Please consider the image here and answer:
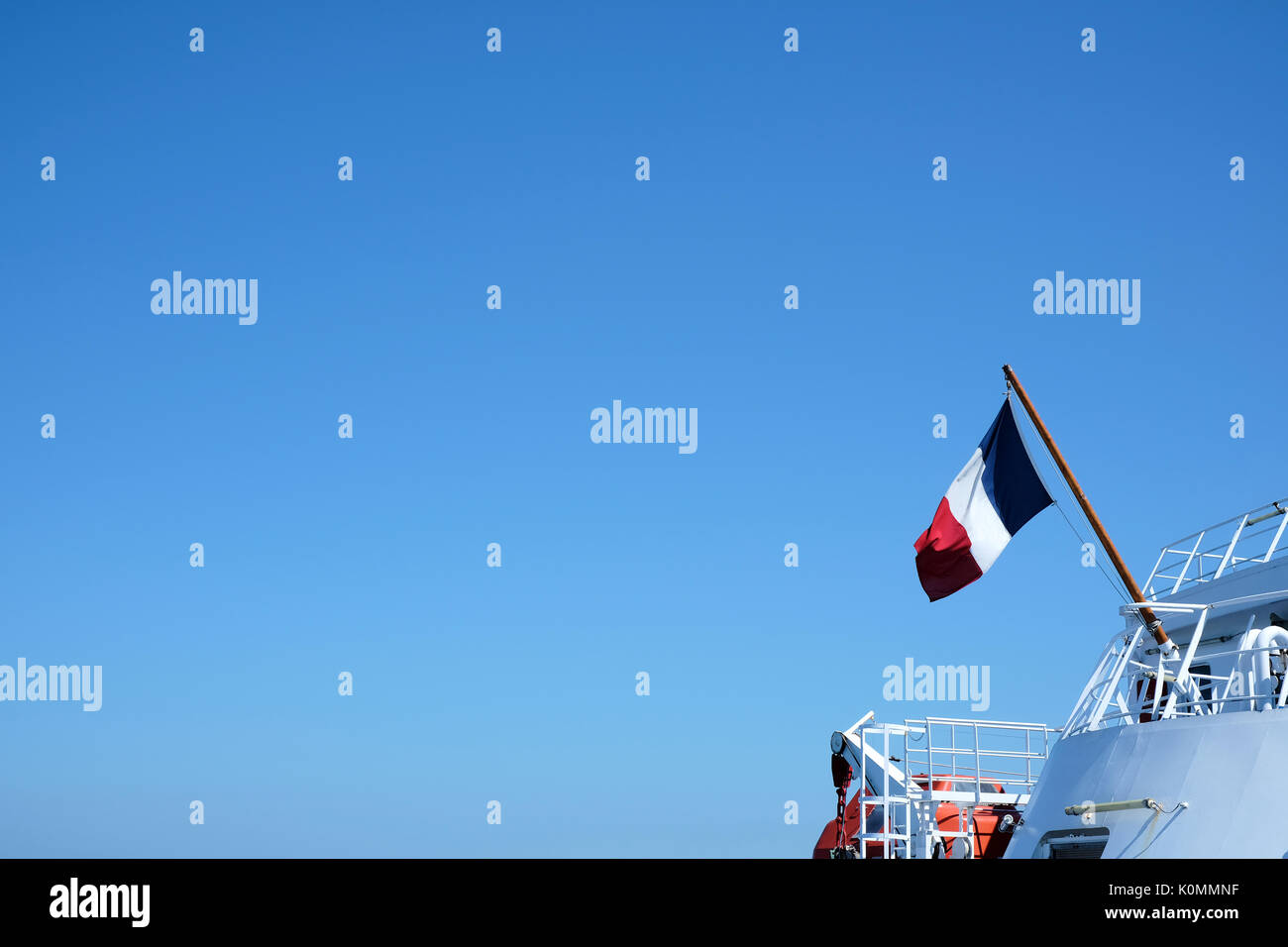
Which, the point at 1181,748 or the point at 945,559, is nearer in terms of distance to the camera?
the point at 1181,748

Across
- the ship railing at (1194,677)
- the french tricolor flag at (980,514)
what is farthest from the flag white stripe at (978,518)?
the ship railing at (1194,677)

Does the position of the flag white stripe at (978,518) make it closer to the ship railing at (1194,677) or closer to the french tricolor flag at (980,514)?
the french tricolor flag at (980,514)

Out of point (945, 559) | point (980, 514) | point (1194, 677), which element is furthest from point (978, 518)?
point (1194, 677)

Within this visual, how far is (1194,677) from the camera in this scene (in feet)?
60.4

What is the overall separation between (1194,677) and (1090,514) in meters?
5.64

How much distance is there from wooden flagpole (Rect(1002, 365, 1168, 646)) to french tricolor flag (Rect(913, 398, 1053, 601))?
0.59 metres

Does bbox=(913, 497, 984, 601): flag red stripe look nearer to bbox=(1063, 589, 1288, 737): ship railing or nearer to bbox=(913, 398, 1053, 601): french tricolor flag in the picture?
bbox=(913, 398, 1053, 601): french tricolor flag

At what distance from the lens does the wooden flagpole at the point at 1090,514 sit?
20.6 m

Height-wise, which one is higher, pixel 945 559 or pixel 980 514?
pixel 980 514

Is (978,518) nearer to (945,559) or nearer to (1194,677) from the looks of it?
(945,559)
